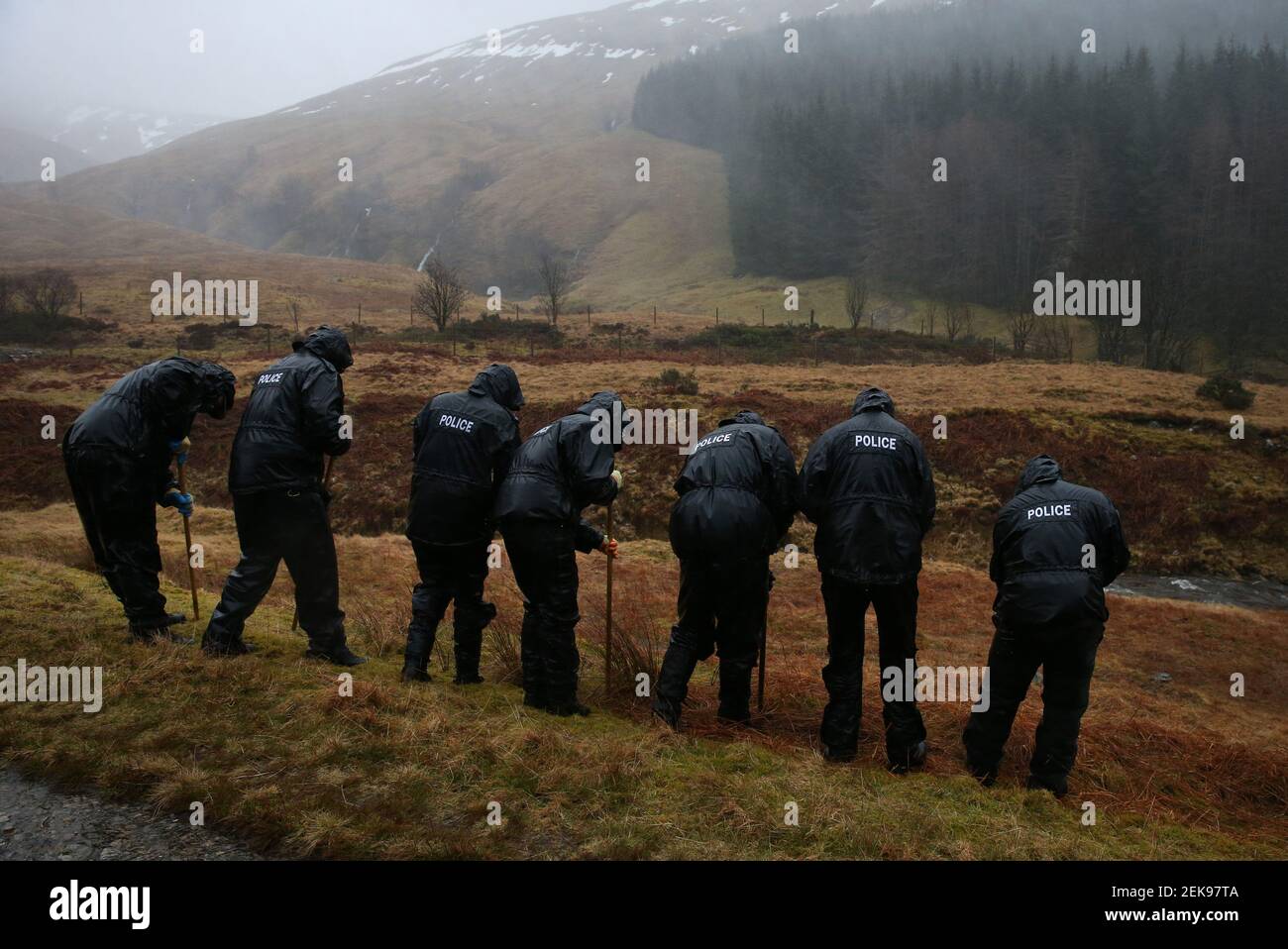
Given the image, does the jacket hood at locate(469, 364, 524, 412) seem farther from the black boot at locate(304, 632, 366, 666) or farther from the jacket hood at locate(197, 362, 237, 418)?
the black boot at locate(304, 632, 366, 666)

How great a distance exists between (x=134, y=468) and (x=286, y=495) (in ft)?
3.85

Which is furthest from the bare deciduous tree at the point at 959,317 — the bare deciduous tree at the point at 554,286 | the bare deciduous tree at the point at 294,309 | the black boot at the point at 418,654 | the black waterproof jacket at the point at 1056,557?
the black boot at the point at 418,654

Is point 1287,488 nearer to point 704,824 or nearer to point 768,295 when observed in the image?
point 704,824

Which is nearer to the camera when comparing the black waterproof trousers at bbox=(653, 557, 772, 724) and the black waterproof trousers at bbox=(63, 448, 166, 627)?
the black waterproof trousers at bbox=(653, 557, 772, 724)

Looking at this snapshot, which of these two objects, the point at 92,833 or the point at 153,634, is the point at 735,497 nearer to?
the point at 92,833

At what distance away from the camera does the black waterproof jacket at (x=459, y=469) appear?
6141mm

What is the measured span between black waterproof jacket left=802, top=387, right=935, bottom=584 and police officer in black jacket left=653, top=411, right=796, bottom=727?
309 mm

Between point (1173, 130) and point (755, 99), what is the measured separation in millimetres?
64436

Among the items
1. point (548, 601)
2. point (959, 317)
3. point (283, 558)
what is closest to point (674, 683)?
point (548, 601)

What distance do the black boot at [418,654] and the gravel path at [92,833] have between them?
226 centimetres

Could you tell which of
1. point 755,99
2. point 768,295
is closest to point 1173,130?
point 768,295

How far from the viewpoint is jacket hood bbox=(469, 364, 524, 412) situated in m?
6.40

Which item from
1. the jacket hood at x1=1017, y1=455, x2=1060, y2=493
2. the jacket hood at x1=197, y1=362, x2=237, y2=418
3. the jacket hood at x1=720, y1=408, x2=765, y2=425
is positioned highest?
the jacket hood at x1=197, y1=362, x2=237, y2=418

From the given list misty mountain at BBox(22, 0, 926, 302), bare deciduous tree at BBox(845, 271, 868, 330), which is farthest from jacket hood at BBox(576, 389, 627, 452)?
misty mountain at BBox(22, 0, 926, 302)
